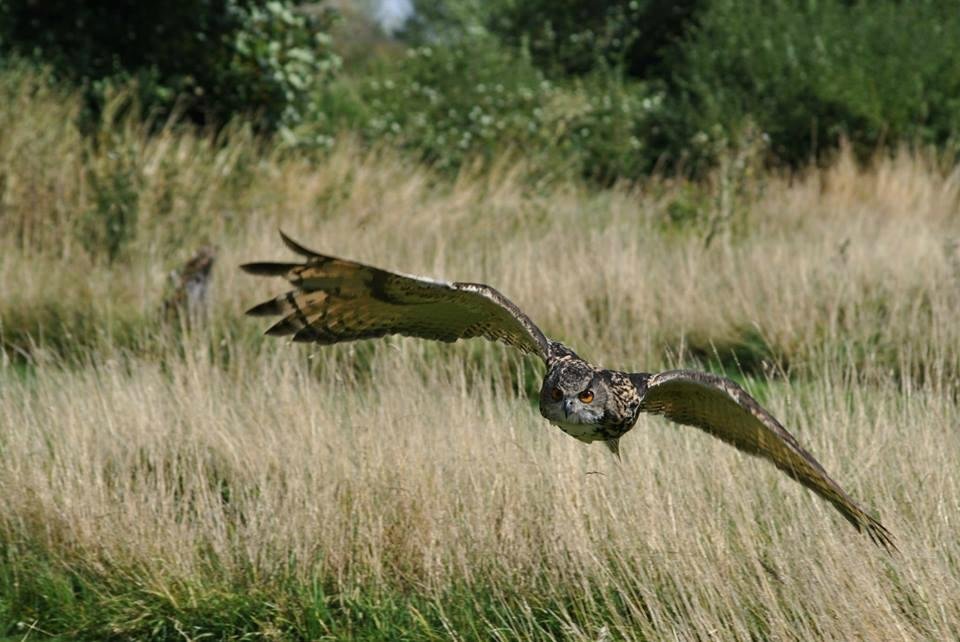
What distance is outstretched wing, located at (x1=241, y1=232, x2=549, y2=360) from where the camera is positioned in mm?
4719

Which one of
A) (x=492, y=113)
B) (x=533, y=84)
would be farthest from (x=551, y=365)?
(x=533, y=84)

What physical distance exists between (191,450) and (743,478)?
101 inches

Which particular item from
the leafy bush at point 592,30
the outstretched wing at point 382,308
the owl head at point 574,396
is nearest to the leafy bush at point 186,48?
the leafy bush at point 592,30

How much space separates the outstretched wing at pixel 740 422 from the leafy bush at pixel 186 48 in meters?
10.4

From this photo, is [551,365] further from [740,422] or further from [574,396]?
[740,422]

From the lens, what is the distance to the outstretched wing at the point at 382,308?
186 inches

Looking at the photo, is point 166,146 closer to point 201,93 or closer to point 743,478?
point 201,93

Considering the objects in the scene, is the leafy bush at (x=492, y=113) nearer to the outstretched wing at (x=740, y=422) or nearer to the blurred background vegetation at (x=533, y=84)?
the blurred background vegetation at (x=533, y=84)

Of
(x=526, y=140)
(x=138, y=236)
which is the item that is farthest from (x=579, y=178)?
(x=138, y=236)

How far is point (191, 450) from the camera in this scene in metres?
6.52

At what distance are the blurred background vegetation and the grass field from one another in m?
4.09

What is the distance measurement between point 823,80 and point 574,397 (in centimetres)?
1338

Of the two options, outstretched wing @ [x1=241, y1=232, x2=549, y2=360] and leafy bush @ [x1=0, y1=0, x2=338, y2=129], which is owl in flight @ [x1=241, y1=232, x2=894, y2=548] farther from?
leafy bush @ [x1=0, y1=0, x2=338, y2=129]

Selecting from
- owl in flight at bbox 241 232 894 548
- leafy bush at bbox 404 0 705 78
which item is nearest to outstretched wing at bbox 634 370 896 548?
owl in flight at bbox 241 232 894 548
